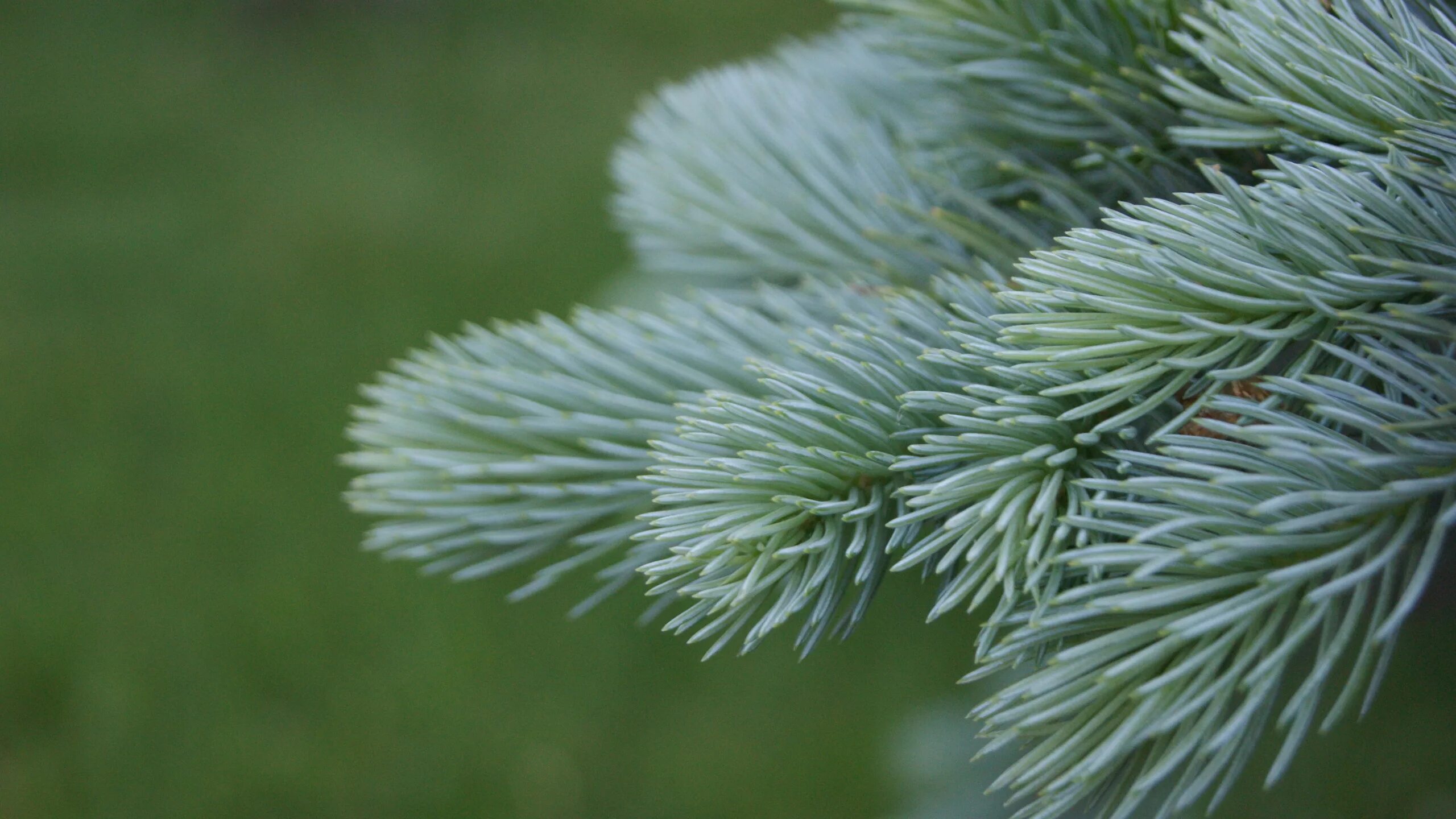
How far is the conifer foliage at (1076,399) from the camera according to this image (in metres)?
0.21

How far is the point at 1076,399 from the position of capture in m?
0.24

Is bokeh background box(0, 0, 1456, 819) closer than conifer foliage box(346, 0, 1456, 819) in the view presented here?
No

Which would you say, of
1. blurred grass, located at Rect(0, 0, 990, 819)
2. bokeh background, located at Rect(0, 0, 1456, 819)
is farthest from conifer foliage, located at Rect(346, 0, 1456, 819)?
blurred grass, located at Rect(0, 0, 990, 819)

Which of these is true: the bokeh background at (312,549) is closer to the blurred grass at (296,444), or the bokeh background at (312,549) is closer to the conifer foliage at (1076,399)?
the blurred grass at (296,444)

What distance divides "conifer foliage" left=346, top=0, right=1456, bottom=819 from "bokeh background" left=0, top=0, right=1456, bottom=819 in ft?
1.09

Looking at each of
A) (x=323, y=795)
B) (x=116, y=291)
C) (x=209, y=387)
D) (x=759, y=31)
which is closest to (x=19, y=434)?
(x=209, y=387)

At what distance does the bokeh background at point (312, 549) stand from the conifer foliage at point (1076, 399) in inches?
13.0

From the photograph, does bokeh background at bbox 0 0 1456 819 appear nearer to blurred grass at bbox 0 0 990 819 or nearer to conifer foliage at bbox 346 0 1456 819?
blurred grass at bbox 0 0 990 819

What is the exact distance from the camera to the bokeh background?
104 cm

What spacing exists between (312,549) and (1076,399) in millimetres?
1207

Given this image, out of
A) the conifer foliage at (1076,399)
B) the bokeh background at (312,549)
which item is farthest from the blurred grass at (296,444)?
the conifer foliage at (1076,399)

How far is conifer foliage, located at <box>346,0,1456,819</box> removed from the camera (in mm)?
206

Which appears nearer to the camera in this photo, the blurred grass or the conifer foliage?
the conifer foliage

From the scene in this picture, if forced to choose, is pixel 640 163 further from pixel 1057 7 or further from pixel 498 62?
pixel 498 62
